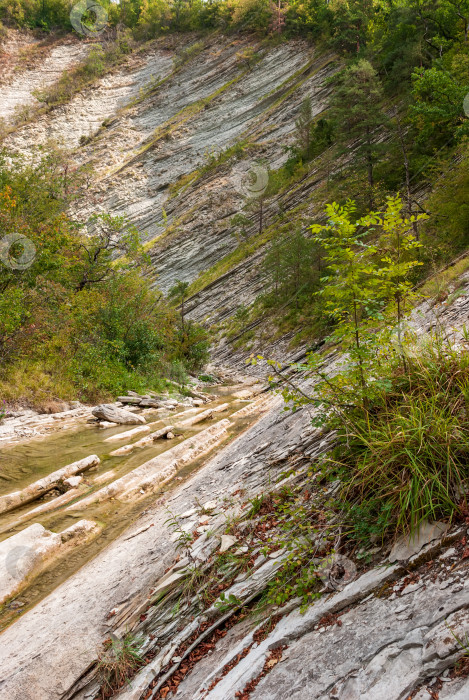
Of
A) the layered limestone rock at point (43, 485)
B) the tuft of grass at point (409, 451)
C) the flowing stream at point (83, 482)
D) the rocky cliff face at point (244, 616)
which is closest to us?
the rocky cliff face at point (244, 616)

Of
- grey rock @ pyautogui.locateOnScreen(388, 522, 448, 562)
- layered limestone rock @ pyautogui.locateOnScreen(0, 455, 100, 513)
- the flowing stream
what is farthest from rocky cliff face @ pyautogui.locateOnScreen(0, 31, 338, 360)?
grey rock @ pyautogui.locateOnScreen(388, 522, 448, 562)

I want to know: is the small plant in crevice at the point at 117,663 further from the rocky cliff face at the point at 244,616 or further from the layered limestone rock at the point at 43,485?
the layered limestone rock at the point at 43,485

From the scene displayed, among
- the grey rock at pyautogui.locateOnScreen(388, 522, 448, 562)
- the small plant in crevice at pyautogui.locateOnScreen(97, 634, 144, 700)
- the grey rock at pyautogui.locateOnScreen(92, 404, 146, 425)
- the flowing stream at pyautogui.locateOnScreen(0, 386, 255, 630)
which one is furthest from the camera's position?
the grey rock at pyautogui.locateOnScreen(92, 404, 146, 425)

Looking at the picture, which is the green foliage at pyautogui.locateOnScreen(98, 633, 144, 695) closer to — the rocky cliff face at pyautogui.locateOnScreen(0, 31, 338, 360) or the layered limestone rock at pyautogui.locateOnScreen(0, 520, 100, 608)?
the layered limestone rock at pyautogui.locateOnScreen(0, 520, 100, 608)

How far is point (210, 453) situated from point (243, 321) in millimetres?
A: 22111

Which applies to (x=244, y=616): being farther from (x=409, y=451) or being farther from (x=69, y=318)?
(x=69, y=318)

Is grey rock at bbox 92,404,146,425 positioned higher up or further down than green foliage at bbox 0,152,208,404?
further down

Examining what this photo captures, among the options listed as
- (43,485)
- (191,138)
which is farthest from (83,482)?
(191,138)

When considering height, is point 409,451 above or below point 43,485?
above

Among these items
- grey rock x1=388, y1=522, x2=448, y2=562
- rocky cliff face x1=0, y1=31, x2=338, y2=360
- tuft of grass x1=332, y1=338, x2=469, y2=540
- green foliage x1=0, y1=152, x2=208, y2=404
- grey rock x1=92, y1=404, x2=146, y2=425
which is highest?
rocky cliff face x1=0, y1=31, x2=338, y2=360

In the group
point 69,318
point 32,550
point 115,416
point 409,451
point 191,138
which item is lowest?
point 115,416

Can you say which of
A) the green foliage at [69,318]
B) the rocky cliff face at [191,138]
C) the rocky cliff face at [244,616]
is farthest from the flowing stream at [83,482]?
the rocky cliff face at [191,138]

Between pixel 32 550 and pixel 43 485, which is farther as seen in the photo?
pixel 43 485

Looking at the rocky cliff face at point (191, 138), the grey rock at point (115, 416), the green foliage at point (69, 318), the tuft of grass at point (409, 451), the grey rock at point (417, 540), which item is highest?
the rocky cliff face at point (191, 138)
